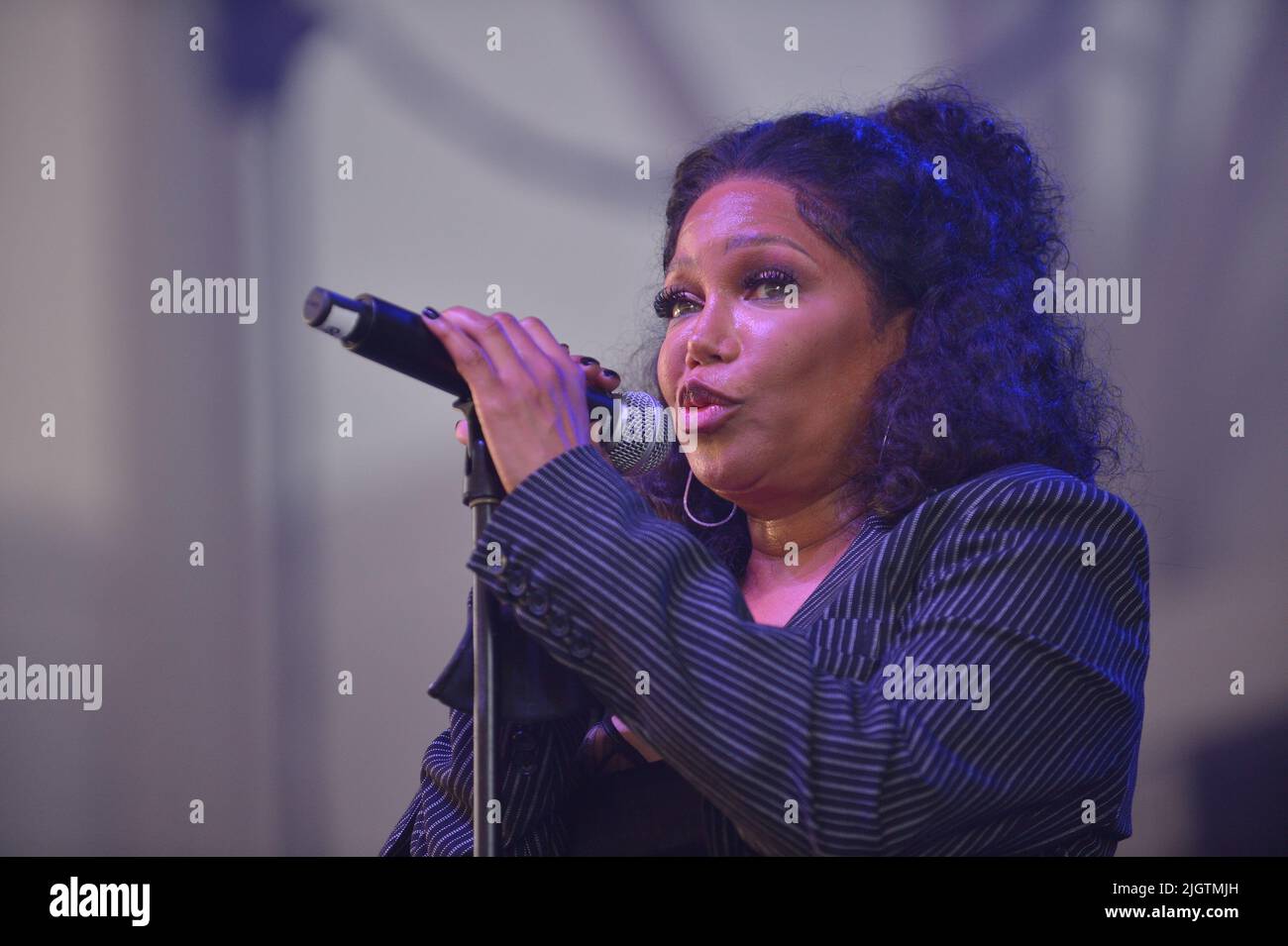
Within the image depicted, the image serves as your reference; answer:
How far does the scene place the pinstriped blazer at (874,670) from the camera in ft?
3.59

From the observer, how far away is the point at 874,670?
1232 millimetres

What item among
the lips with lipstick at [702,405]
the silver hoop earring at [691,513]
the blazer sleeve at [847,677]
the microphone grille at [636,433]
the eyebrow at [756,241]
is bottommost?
the blazer sleeve at [847,677]

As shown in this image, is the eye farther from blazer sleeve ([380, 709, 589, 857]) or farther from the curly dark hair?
blazer sleeve ([380, 709, 589, 857])

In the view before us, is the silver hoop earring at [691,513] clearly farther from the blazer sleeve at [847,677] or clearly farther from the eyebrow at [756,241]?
the blazer sleeve at [847,677]

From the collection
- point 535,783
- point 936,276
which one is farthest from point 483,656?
point 936,276

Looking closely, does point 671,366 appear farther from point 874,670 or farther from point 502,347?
point 874,670

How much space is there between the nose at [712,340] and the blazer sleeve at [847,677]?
343 millimetres

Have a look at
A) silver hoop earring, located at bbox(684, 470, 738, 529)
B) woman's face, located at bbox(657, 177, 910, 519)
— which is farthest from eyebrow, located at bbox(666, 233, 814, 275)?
silver hoop earring, located at bbox(684, 470, 738, 529)

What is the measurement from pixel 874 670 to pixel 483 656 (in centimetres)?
39

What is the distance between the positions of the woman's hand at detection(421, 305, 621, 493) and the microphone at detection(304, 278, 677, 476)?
0.02m

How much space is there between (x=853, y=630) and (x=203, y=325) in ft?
6.14

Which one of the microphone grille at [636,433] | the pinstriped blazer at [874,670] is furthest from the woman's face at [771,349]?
the pinstriped blazer at [874,670]

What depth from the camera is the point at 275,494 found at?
2574 millimetres
